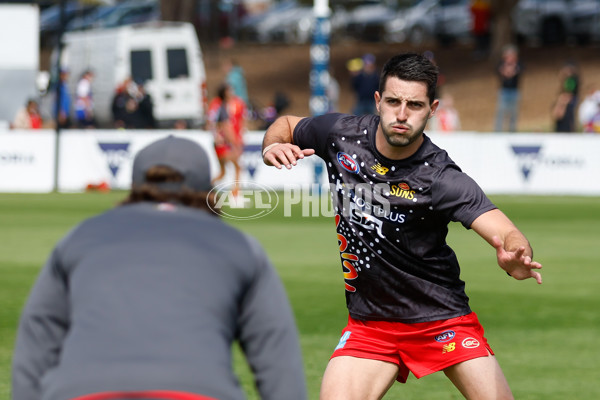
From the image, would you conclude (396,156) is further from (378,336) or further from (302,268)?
(302,268)

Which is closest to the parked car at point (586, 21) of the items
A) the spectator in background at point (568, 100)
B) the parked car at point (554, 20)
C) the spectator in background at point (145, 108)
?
the parked car at point (554, 20)

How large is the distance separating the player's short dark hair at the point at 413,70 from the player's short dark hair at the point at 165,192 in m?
2.15

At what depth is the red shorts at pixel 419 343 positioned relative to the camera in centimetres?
530

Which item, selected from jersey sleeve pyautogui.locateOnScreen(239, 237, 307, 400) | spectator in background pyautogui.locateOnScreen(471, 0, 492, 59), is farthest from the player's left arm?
spectator in background pyautogui.locateOnScreen(471, 0, 492, 59)

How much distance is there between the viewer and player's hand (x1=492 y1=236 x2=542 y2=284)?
450 cm

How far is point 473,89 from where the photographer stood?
4272cm

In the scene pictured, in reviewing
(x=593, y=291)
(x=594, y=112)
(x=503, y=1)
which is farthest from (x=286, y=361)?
(x=503, y=1)

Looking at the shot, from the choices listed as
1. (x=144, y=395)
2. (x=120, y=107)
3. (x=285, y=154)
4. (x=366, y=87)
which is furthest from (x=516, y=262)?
(x=120, y=107)

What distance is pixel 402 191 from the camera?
5301 mm

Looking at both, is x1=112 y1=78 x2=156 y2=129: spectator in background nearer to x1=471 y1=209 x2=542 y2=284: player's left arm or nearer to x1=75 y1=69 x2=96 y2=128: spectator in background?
x1=75 y1=69 x2=96 y2=128: spectator in background

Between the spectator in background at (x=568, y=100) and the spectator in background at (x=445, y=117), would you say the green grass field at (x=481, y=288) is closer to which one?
the spectator in background at (x=568, y=100)

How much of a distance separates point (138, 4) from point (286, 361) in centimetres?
4573

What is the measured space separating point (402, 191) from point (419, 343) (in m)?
0.72

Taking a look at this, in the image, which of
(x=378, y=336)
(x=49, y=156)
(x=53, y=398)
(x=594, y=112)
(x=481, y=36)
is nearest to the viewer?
(x=53, y=398)
